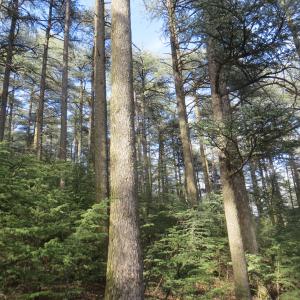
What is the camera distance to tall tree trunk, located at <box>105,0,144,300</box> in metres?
4.68

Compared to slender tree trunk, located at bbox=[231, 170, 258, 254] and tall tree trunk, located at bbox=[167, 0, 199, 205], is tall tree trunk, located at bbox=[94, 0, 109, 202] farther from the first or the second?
slender tree trunk, located at bbox=[231, 170, 258, 254]

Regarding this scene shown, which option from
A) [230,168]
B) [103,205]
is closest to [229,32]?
[230,168]

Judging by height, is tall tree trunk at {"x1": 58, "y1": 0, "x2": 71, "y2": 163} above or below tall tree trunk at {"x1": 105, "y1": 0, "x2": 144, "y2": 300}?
above

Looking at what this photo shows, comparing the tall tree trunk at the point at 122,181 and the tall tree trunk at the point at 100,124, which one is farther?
the tall tree trunk at the point at 100,124

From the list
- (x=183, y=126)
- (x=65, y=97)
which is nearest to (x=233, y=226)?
(x=183, y=126)

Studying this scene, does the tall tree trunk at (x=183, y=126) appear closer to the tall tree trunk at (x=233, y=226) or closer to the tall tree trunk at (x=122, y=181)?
the tall tree trunk at (x=233, y=226)

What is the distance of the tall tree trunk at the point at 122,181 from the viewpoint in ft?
15.3

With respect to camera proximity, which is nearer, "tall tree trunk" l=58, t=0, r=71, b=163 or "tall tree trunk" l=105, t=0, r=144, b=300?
"tall tree trunk" l=105, t=0, r=144, b=300

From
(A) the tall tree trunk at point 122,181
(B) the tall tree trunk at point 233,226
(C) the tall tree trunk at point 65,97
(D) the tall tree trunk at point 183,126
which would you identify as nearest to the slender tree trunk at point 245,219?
(B) the tall tree trunk at point 233,226

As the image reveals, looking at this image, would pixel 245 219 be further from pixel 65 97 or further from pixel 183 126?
pixel 65 97

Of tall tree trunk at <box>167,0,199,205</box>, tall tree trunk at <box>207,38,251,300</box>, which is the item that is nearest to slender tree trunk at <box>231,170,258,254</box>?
tall tree trunk at <box>207,38,251,300</box>

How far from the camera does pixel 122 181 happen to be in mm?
5180

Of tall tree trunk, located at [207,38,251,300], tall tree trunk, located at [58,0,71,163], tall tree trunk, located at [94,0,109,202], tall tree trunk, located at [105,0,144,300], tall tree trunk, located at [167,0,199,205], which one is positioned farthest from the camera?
tall tree trunk, located at [58,0,71,163]

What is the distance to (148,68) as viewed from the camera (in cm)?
2028
